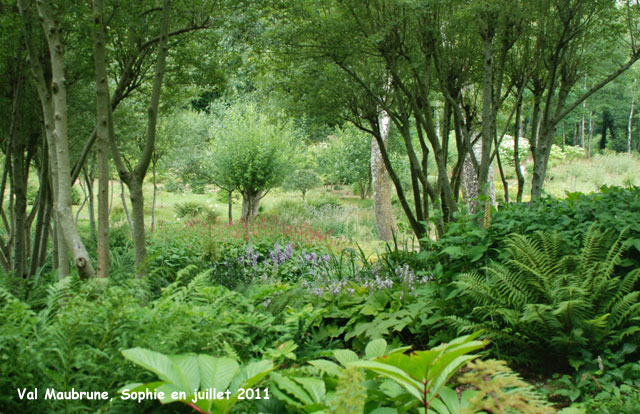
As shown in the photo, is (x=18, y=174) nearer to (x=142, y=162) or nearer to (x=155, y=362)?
(x=142, y=162)

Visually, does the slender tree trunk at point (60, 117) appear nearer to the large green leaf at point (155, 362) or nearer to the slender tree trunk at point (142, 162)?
the slender tree trunk at point (142, 162)

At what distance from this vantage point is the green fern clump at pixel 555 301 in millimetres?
2525

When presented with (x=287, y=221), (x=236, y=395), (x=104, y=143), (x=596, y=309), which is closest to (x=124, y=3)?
(x=104, y=143)

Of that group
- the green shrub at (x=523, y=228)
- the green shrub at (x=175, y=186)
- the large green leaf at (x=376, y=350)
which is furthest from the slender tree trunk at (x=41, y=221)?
the green shrub at (x=175, y=186)

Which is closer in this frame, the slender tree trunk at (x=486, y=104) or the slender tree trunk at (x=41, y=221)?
the slender tree trunk at (x=486, y=104)

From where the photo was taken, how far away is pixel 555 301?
8.66ft

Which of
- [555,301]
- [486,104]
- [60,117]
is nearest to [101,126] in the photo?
[60,117]

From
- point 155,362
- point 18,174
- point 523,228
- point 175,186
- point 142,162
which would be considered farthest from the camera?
point 175,186

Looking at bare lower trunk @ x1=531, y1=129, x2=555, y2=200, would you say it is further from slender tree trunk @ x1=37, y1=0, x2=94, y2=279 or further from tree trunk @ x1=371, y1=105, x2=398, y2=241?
tree trunk @ x1=371, y1=105, x2=398, y2=241

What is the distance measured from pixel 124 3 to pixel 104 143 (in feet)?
4.80

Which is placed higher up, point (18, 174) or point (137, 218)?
point (18, 174)

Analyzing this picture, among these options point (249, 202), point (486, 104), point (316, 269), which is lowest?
point (316, 269)

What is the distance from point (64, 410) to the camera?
1403 millimetres

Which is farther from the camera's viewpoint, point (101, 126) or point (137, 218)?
point (137, 218)
